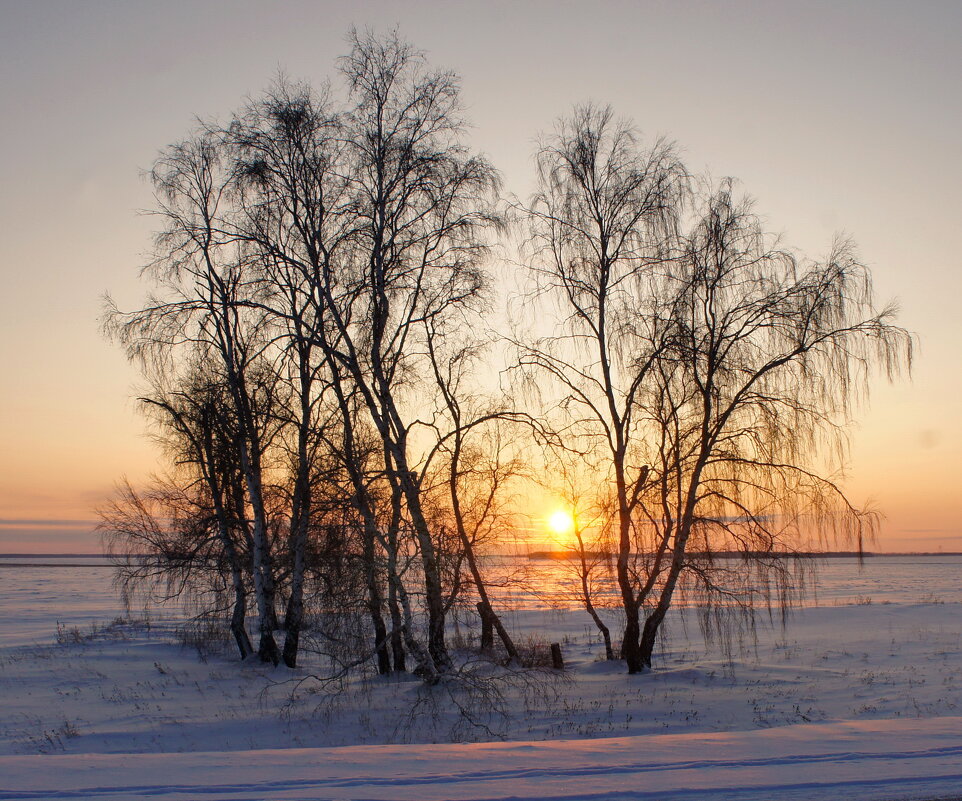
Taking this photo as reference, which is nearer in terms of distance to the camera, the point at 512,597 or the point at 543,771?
the point at 543,771

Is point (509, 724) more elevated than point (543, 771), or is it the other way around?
point (543, 771)

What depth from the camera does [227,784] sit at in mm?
7230

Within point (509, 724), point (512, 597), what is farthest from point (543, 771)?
point (512, 597)

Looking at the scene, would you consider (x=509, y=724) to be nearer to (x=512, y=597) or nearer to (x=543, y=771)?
(x=543, y=771)

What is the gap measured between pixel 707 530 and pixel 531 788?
11677mm

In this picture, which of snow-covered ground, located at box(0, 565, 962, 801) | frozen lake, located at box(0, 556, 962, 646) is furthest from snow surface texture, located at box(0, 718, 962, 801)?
frozen lake, located at box(0, 556, 962, 646)

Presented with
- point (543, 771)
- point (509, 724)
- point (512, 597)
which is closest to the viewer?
point (543, 771)

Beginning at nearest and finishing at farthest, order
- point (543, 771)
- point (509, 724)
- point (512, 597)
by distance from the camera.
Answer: point (543, 771), point (509, 724), point (512, 597)

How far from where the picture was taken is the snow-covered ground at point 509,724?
→ 7273 millimetres

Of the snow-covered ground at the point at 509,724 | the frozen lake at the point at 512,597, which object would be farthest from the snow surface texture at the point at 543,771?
the frozen lake at the point at 512,597

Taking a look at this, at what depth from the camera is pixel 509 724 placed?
45.4ft

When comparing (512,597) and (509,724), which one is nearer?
(509,724)

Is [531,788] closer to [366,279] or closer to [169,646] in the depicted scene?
[366,279]

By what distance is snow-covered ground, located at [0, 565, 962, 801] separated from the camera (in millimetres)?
7273
